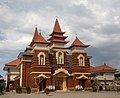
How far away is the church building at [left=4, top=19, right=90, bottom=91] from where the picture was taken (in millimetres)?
40906

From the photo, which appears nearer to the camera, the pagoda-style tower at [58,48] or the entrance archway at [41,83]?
the entrance archway at [41,83]

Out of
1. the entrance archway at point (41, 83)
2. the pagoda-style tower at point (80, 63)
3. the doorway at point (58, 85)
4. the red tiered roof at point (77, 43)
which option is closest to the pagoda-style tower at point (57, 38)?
the red tiered roof at point (77, 43)

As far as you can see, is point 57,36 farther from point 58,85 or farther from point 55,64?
point 58,85

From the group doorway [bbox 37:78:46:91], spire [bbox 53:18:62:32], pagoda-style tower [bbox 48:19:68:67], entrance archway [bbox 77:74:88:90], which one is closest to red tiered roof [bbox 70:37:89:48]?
pagoda-style tower [bbox 48:19:68:67]

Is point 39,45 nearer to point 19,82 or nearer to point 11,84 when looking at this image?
point 19,82

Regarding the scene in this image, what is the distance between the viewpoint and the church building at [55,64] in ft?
134

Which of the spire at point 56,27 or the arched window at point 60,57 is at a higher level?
the spire at point 56,27

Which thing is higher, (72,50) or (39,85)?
(72,50)

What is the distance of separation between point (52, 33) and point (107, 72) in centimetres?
1854

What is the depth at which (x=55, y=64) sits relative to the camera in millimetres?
43219

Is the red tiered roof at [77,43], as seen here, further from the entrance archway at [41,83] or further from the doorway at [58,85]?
the entrance archway at [41,83]

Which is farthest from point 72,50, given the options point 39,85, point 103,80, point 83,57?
point 103,80

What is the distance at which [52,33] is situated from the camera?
4572 cm

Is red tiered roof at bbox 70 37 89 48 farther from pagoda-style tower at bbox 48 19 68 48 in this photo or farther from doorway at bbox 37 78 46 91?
doorway at bbox 37 78 46 91
